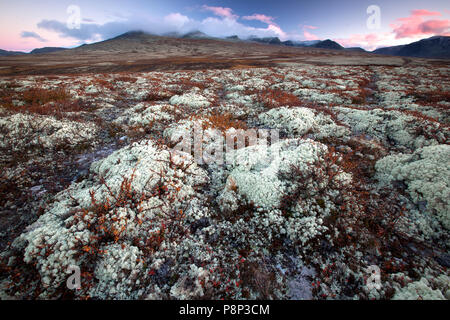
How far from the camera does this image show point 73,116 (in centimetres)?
1311

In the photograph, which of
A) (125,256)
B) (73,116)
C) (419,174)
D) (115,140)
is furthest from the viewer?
(73,116)

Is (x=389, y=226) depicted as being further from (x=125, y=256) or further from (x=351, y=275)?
(x=125, y=256)

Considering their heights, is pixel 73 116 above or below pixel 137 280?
above

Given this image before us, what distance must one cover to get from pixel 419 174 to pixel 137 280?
893cm

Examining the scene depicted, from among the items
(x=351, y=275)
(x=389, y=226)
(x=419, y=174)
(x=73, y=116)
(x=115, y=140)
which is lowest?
(x=351, y=275)

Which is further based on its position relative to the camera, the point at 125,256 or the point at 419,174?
the point at 419,174

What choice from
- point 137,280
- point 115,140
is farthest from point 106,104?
point 137,280
